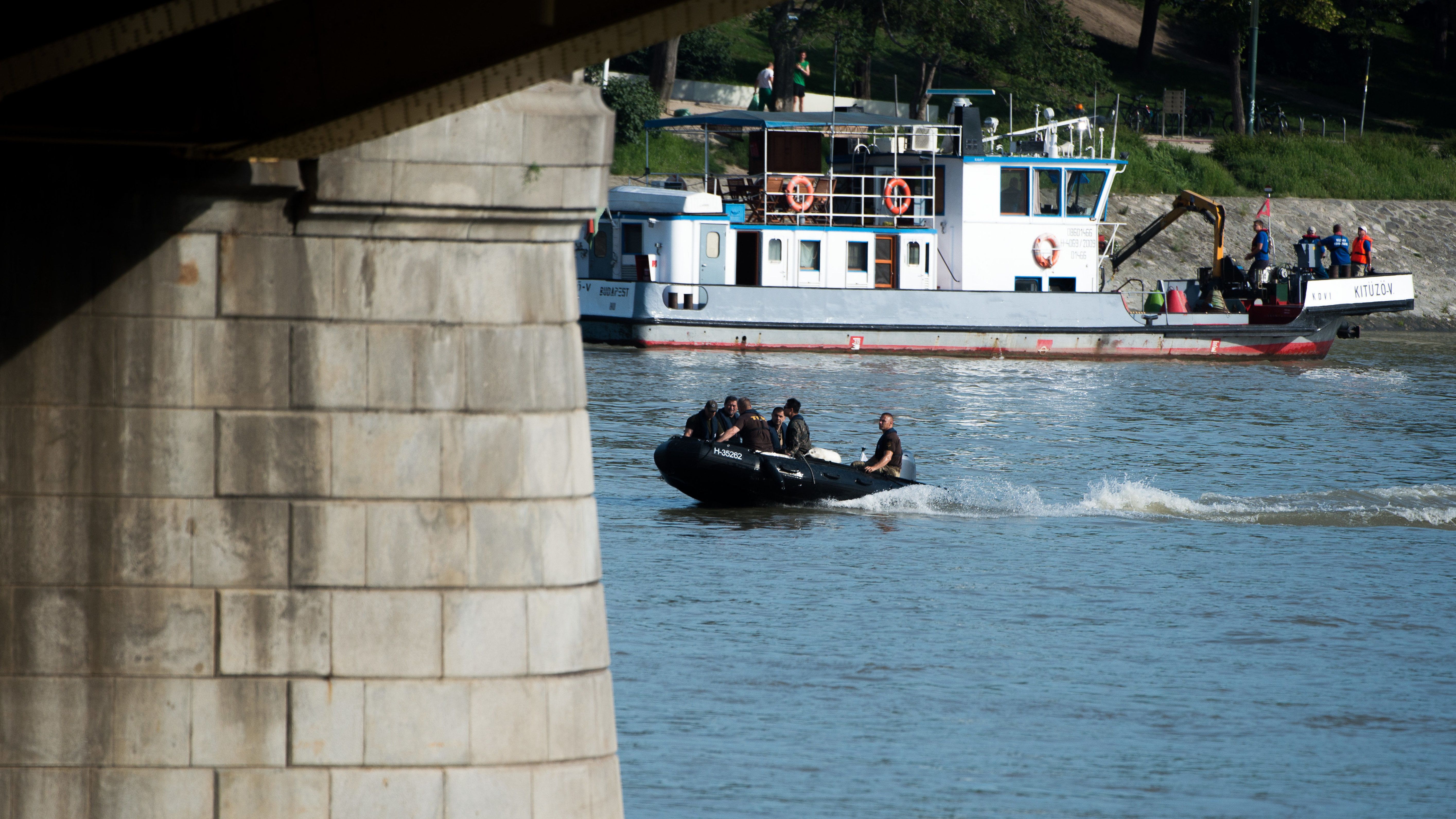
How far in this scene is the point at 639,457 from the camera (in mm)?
24688

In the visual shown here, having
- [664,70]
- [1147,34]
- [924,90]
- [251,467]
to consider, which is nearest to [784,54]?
[664,70]

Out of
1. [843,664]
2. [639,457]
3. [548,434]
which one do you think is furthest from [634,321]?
[548,434]

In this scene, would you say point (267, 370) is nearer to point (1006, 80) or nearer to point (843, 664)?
point (843, 664)

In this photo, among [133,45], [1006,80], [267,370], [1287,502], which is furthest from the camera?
[1006,80]

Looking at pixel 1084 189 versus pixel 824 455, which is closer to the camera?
pixel 824 455

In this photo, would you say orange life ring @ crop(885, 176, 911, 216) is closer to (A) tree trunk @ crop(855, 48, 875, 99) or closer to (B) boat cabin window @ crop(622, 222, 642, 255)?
(B) boat cabin window @ crop(622, 222, 642, 255)

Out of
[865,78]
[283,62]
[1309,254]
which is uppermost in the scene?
[865,78]

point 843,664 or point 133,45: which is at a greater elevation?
point 133,45

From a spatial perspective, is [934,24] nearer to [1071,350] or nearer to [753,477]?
[1071,350]

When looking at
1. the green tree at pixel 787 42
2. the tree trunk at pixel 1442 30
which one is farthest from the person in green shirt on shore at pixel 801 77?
the tree trunk at pixel 1442 30

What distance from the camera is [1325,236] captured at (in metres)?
54.6

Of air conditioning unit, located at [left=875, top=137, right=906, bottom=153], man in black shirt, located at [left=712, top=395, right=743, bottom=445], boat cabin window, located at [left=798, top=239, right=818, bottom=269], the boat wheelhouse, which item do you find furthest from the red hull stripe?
man in black shirt, located at [left=712, top=395, right=743, bottom=445]

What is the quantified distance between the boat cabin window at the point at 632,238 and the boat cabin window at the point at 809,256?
9.95 ft

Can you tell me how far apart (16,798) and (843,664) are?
26.1ft
